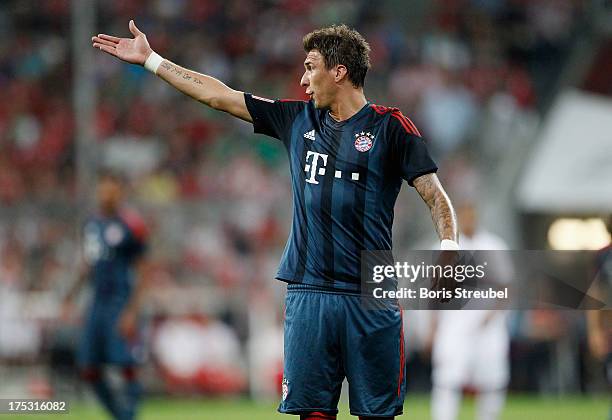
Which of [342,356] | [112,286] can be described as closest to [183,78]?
[342,356]

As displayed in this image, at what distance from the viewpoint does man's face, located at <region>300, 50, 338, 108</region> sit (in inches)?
241

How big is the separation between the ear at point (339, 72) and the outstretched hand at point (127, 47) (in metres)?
1.06

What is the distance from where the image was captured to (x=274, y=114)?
6.33 m

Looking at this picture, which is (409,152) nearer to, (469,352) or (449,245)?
(449,245)

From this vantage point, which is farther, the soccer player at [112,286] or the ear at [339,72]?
the soccer player at [112,286]

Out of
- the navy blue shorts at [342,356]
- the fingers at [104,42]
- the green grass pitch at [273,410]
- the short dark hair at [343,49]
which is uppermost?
the fingers at [104,42]

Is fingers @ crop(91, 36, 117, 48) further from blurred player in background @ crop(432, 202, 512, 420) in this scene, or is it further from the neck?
blurred player in background @ crop(432, 202, 512, 420)

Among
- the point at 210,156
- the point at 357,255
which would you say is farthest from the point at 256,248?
the point at 357,255

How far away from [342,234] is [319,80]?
2.53 ft

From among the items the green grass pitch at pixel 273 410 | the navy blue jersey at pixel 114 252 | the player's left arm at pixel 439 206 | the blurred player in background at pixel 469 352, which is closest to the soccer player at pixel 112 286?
the navy blue jersey at pixel 114 252

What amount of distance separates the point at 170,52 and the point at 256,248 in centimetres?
464

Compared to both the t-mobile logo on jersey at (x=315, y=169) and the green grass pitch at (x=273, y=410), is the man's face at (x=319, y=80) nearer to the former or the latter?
the t-mobile logo on jersey at (x=315, y=169)

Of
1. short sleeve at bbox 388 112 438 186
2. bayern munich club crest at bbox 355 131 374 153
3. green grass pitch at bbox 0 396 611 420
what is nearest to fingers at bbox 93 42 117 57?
bayern munich club crest at bbox 355 131 374 153

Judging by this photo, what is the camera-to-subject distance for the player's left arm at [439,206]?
5812 mm
